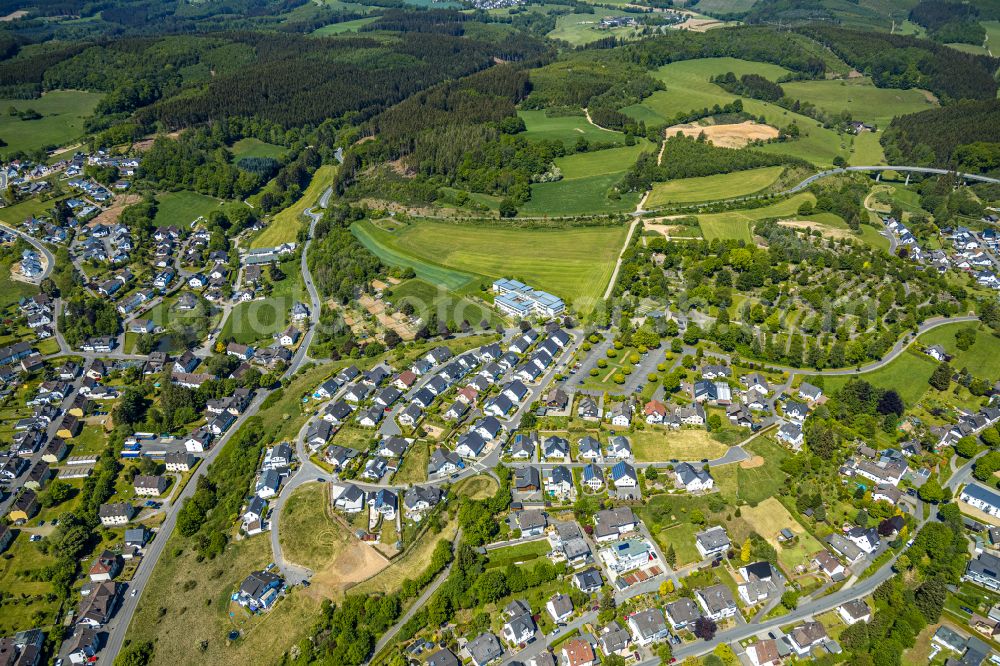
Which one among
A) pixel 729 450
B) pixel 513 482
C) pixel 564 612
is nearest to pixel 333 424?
pixel 513 482

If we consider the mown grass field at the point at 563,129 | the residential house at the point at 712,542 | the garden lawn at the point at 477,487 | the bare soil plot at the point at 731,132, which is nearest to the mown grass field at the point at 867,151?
the bare soil plot at the point at 731,132

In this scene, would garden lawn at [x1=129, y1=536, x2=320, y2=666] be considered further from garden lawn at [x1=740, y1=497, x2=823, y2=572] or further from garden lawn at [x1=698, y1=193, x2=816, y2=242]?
garden lawn at [x1=698, y1=193, x2=816, y2=242]

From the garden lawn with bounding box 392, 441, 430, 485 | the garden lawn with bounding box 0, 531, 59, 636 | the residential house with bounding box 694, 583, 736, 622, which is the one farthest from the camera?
the garden lawn with bounding box 392, 441, 430, 485

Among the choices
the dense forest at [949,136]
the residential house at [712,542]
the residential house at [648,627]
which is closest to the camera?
the residential house at [648,627]

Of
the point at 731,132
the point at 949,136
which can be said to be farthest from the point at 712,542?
the point at 949,136

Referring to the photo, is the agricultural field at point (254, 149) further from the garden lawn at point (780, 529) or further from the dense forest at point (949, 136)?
the dense forest at point (949, 136)

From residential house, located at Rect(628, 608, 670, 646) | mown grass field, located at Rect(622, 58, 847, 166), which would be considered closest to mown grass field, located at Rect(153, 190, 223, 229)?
mown grass field, located at Rect(622, 58, 847, 166)

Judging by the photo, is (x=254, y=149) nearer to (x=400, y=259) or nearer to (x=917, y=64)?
(x=400, y=259)
